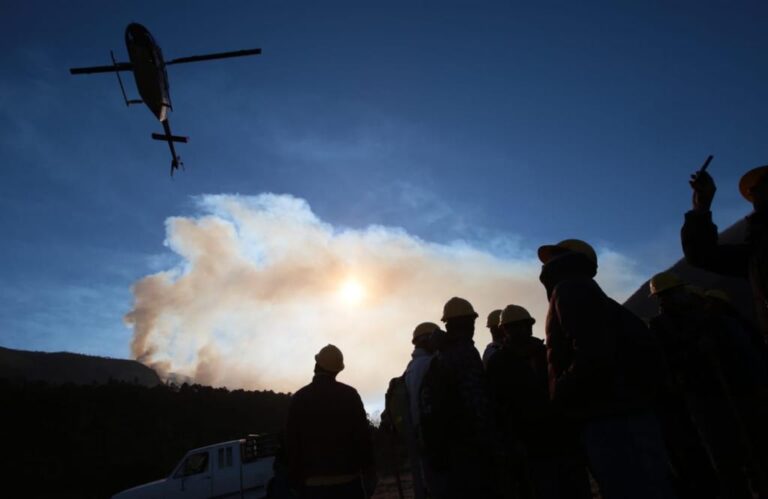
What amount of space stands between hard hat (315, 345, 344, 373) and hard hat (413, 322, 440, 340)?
106cm

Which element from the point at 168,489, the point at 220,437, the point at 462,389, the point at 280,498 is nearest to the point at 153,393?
the point at 220,437

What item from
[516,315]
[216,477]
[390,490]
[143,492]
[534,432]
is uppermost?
[516,315]

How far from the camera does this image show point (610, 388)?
241 cm

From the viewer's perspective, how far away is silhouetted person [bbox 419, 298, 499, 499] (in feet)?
11.5

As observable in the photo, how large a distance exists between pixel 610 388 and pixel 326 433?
8.20ft

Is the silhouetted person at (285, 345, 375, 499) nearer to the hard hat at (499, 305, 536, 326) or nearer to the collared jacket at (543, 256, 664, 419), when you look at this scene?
the hard hat at (499, 305, 536, 326)

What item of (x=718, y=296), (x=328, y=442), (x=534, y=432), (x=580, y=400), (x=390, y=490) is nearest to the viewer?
(x=580, y=400)

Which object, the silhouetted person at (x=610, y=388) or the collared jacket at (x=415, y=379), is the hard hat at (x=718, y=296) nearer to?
the collared jacket at (x=415, y=379)

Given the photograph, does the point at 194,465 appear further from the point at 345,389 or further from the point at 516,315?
the point at 516,315

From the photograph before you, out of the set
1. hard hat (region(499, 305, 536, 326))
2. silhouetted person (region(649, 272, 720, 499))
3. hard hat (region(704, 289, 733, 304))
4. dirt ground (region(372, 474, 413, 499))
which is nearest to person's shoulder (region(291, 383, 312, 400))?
hard hat (region(499, 305, 536, 326))

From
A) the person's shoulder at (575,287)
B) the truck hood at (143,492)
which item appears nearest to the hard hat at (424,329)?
the person's shoulder at (575,287)

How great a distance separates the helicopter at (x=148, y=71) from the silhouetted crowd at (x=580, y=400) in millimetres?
11925

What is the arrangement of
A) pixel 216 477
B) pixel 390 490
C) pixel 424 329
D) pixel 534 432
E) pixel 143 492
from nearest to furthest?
1. pixel 534 432
2. pixel 424 329
3. pixel 143 492
4. pixel 216 477
5. pixel 390 490

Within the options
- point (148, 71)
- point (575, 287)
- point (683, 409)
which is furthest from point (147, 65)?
point (683, 409)
